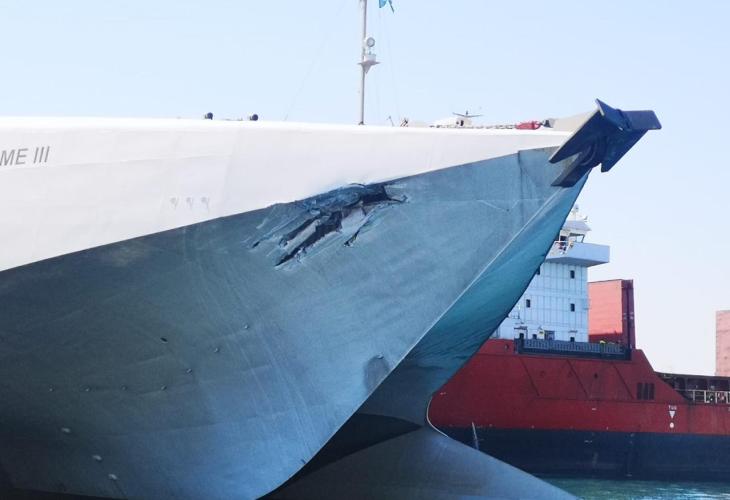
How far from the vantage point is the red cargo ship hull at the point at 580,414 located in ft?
100.0

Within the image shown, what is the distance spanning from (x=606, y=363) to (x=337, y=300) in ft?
80.4

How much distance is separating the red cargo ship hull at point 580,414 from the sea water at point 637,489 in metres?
1.28

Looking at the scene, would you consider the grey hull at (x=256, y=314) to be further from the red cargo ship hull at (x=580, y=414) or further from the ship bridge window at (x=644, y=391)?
the ship bridge window at (x=644, y=391)

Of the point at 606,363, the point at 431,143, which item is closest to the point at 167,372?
the point at 431,143

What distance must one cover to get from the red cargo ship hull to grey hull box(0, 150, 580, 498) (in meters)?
17.3

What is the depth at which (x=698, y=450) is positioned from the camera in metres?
36.1

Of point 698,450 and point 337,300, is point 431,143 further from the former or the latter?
point 698,450

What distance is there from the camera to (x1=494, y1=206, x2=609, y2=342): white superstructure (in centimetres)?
3503

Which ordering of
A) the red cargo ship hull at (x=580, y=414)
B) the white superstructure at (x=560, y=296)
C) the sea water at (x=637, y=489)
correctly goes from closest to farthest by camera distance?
the sea water at (x=637, y=489)
the red cargo ship hull at (x=580, y=414)
the white superstructure at (x=560, y=296)

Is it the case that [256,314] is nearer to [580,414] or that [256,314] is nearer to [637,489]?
[637,489]

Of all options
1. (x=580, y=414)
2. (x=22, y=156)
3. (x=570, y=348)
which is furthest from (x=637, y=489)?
(x=22, y=156)

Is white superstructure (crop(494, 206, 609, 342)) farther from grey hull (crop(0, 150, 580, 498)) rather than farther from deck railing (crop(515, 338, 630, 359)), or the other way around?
grey hull (crop(0, 150, 580, 498))

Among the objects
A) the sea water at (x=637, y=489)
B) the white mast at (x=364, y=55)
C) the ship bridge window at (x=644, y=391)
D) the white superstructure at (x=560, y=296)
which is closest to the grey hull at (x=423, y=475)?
the white mast at (x=364, y=55)

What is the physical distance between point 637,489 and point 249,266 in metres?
21.0
